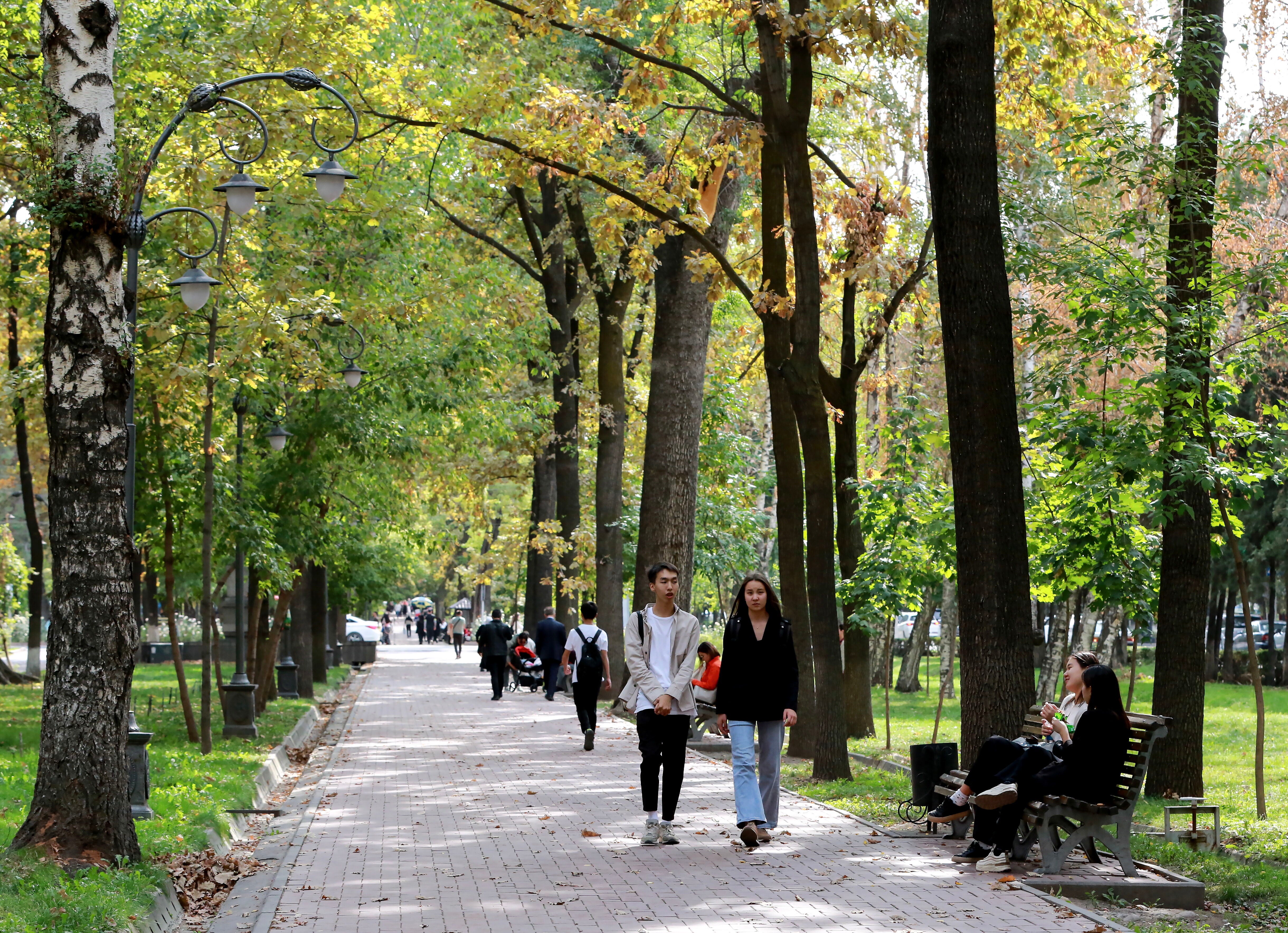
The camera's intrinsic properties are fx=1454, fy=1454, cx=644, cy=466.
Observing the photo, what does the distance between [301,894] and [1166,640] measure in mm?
7647

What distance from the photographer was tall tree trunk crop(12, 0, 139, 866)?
26.8 feet

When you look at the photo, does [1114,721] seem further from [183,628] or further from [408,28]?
[183,628]

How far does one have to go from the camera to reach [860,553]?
19438 mm

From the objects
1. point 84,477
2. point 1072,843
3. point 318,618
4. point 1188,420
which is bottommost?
point 1072,843

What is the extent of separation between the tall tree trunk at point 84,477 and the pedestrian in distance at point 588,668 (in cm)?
1009

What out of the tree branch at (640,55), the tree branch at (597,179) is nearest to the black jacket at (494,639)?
the tree branch at (597,179)

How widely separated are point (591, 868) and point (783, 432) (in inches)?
250

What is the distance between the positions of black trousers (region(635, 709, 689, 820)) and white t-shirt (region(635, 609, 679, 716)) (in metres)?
0.07

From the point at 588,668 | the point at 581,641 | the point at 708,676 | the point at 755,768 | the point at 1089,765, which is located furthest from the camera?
the point at 581,641

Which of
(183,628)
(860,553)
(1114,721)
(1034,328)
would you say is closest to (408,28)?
(860,553)

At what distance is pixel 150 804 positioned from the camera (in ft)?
36.8

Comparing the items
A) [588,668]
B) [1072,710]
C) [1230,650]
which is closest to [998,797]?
[1072,710]

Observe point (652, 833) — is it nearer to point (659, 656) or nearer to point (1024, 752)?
point (659, 656)

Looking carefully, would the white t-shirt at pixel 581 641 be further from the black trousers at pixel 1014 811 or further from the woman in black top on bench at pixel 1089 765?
the woman in black top on bench at pixel 1089 765
